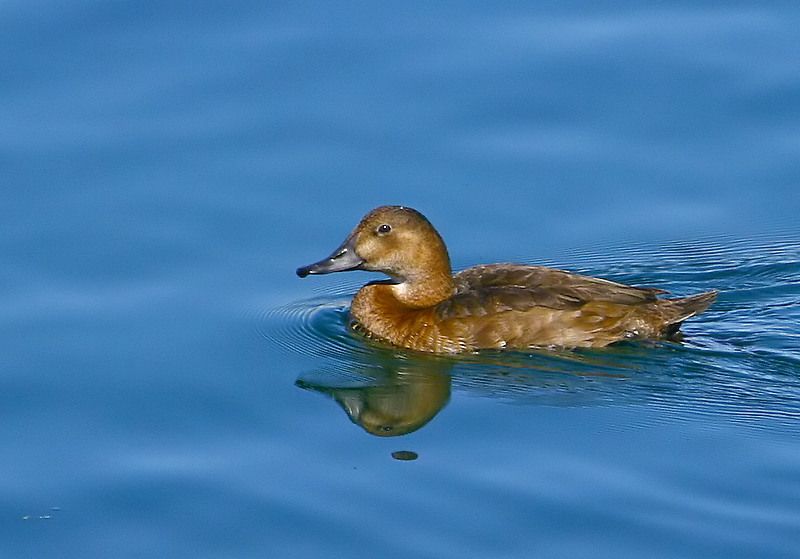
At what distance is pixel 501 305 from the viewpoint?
10.4 meters

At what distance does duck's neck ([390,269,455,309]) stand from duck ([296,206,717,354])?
0.11ft

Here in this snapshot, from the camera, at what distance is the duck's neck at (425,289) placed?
10.8 m

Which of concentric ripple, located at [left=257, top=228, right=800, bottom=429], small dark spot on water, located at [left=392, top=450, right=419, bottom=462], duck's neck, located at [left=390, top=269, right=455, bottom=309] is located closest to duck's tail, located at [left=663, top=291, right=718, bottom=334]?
concentric ripple, located at [left=257, top=228, right=800, bottom=429]

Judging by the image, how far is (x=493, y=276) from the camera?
1044 cm

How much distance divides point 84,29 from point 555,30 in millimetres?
3649

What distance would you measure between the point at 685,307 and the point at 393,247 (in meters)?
1.87

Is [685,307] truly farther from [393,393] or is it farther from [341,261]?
[341,261]

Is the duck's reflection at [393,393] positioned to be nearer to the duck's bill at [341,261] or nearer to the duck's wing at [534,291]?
the duck's wing at [534,291]

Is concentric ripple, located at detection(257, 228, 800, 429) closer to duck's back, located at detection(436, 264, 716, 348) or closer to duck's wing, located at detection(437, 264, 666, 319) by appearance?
duck's back, located at detection(436, 264, 716, 348)

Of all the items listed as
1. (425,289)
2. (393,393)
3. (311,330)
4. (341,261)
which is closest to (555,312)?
(425,289)

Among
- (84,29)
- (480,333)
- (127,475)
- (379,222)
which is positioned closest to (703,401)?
(480,333)

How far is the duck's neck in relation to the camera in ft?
35.3

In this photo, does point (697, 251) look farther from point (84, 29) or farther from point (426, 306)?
point (84, 29)

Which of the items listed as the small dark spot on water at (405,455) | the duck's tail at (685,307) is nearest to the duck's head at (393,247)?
the duck's tail at (685,307)
